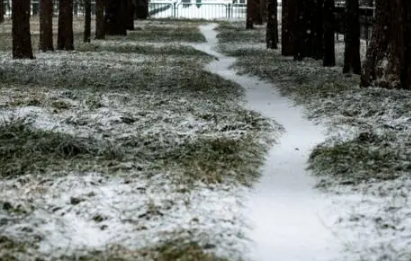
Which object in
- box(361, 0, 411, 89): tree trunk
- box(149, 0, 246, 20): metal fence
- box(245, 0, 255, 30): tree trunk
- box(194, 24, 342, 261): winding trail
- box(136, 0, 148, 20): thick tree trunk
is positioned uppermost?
box(149, 0, 246, 20): metal fence

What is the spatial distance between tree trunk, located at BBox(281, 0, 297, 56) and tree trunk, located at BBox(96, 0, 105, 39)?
870 centimetres

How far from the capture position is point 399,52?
13.6 metres

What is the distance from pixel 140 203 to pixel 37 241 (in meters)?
1.24

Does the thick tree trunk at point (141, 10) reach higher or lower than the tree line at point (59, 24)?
higher

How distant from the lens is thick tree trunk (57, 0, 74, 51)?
22797 millimetres

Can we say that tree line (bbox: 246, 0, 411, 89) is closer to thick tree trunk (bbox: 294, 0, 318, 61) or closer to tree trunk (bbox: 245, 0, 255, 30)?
thick tree trunk (bbox: 294, 0, 318, 61)

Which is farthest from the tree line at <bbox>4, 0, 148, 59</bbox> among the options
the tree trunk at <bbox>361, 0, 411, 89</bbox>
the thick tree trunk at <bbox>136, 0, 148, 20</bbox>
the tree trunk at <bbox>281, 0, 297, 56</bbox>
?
the thick tree trunk at <bbox>136, 0, 148, 20</bbox>

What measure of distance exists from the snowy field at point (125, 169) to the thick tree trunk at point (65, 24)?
7761 millimetres

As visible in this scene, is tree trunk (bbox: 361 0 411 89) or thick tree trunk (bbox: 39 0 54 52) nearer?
tree trunk (bbox: 361 0 411 89)

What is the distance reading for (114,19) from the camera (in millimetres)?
33469

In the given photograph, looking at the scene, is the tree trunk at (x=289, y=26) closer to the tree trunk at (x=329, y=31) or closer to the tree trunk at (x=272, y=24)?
the tree trunk at (x=272, y=24)

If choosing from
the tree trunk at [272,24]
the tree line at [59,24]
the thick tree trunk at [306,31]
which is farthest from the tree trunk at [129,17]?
the thick tree trunk at [306,31]

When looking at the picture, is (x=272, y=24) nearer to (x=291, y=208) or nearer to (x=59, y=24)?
(x=59, y=24)

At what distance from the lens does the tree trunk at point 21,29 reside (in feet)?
61.7
